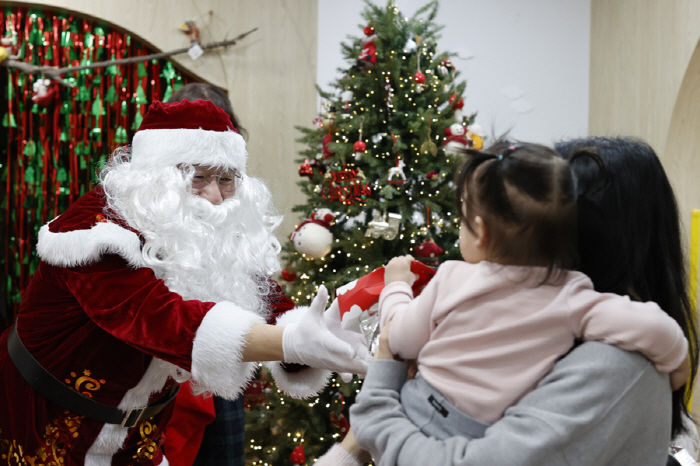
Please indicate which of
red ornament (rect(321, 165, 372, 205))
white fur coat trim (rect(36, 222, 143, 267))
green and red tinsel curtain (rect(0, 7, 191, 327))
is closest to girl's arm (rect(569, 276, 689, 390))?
A: white fur coat trim (rect(36, 222, 143, 267))

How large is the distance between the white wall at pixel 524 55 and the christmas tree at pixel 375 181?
50.1 inches

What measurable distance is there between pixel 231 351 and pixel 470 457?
2.08 ft

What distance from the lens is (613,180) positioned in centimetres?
96

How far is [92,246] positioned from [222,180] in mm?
509

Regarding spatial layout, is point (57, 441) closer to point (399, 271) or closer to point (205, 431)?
point (205, 431)

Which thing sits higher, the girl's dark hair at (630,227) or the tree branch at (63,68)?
the tree branch at (63,68)

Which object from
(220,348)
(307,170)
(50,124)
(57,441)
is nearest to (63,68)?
(50,124)

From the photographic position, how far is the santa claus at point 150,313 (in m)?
1.32

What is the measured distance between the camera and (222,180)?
71.8 inches

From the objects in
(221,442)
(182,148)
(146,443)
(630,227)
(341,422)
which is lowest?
(341,422)

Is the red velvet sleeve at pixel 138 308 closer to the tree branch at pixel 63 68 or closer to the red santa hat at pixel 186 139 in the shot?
the red santa hat at pixel 186 139

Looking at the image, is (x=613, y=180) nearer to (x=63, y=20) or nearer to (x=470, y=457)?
(x=470, y=457)

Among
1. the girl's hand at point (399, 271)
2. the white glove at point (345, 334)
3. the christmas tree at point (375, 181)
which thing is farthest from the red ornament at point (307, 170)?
the girl's hand at point (399, 271)

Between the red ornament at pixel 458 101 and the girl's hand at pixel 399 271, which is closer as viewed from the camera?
the girl's hand at pixel 399 271
